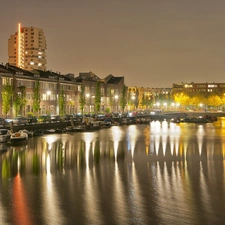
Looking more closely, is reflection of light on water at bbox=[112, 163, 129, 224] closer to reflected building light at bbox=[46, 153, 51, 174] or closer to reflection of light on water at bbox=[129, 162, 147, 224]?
reflection of light on water at bbox=[129, 162, 147, 224]

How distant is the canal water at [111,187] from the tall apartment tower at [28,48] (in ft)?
425

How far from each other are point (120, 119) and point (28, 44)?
Result: 9318 centimetres

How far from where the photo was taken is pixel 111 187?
22984 millimetres

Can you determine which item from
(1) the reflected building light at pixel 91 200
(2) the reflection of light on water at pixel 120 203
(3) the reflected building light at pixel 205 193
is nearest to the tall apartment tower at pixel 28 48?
(1) the reflected building light at pixel 91 200

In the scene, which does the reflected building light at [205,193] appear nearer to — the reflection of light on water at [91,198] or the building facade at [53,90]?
the reflection of light on water at [91,198]

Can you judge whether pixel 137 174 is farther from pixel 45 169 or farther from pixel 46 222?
pixel 46 222

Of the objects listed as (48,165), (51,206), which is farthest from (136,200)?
(48,165)

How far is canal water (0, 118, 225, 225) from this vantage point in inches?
699

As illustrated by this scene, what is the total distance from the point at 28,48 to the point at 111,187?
501 ft

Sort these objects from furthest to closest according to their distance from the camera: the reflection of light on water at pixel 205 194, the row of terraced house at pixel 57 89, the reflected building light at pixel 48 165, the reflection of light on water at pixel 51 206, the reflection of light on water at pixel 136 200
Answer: the row of terraced house at pixel 57 89 < the reflected building light at pixel 48 165 < the reflection of light on water at pixel 205 194 < the reflection of light on water at pixel 136 200 < the reflection of light on water at pixel 51 206

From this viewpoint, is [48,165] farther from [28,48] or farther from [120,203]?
[28,48]

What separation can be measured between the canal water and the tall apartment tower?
12951cm

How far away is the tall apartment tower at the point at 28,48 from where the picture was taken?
16438 cm

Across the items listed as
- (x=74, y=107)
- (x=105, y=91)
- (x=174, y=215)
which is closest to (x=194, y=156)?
(x=174, y=215)
